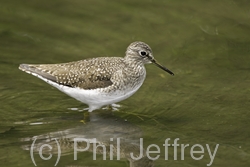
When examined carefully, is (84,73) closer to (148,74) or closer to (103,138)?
(103,138)

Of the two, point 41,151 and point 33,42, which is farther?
point 33,42

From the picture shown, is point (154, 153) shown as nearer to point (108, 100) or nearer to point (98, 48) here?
point (108, 100)

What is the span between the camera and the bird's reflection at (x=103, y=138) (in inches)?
428

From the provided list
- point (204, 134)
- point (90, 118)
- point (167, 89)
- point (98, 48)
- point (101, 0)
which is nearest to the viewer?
point (204, 134)

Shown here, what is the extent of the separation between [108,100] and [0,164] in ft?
9.06

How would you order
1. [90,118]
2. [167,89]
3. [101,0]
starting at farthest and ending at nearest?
[101,0] → [167,89] → [90,118]

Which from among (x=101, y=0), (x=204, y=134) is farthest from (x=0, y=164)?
(x=101, y=0)

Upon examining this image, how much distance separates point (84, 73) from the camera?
12258 mm

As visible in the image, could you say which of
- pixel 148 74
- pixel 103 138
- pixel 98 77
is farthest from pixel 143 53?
pixel 103 138

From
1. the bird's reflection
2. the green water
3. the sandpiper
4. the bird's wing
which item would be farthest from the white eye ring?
the bird's reflection

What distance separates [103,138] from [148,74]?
10.7ft

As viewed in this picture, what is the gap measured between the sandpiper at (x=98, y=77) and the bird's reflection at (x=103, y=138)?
0.46 m

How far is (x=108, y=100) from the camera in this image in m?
12.1

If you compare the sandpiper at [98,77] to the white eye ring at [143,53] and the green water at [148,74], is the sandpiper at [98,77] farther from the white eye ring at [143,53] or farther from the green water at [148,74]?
the green water at [148,74]
